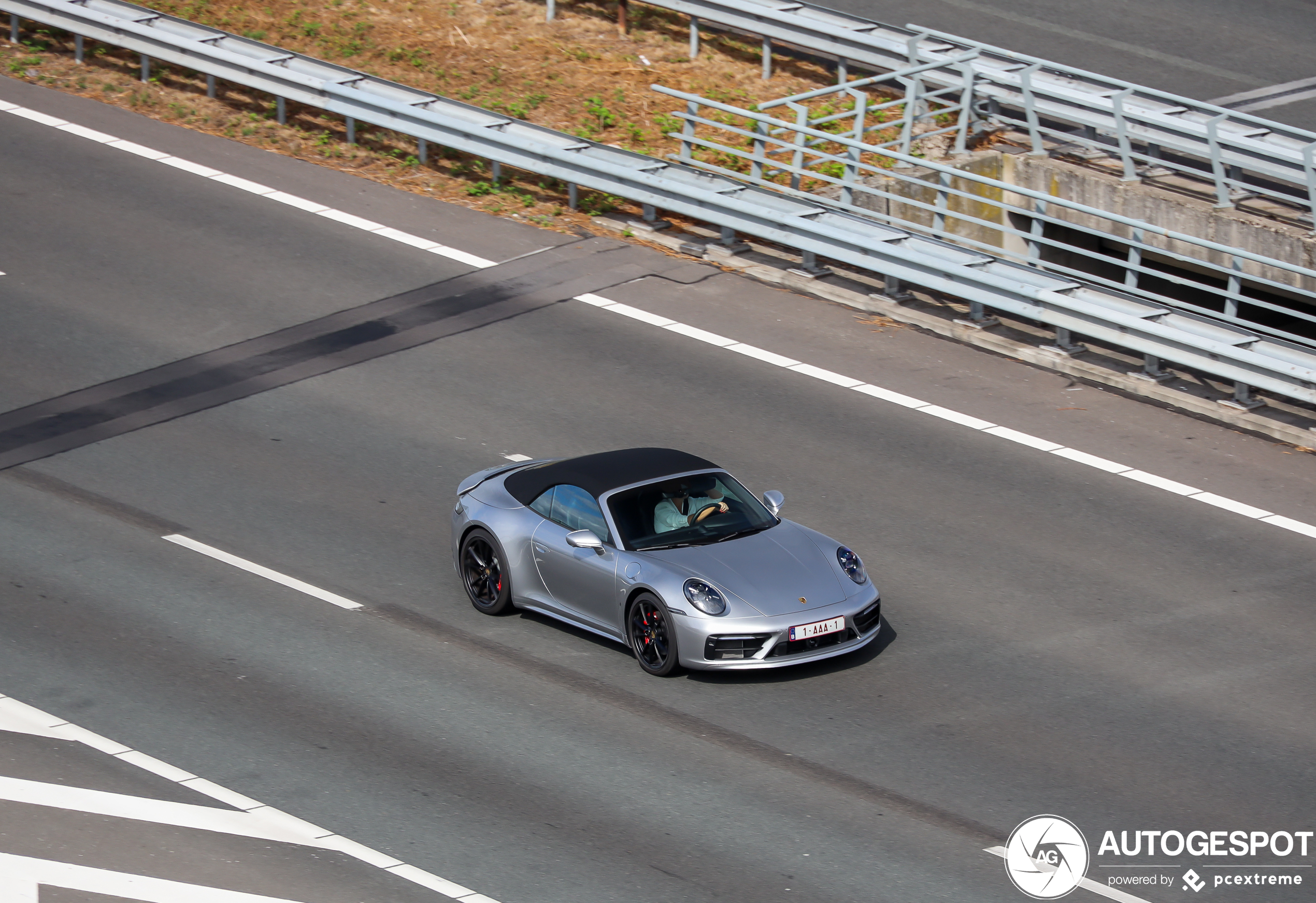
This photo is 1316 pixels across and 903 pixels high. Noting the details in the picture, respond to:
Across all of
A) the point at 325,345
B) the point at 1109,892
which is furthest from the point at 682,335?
the point at 1109,892

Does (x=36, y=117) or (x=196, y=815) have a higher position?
(x=36, y=117)

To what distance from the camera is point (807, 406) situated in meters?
15.3

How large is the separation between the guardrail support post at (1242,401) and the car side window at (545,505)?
6.70m

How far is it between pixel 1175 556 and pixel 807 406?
12.2 ft

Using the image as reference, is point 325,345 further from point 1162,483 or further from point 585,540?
point 1162,483

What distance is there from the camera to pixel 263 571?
12430mm

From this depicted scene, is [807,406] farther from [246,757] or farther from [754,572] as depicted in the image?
[246,757]

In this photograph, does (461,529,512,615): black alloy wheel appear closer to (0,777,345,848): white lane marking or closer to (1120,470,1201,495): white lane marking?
(0,777,345,848): white lane marking

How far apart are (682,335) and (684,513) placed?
5.37 metres

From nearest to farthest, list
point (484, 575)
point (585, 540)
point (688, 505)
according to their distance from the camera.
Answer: point (585, 540) → point (688, 505) → point (484, 575)

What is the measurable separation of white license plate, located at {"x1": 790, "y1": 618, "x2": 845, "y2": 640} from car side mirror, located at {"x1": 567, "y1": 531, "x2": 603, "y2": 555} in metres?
1.43

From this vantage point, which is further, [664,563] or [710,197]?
[710,197]

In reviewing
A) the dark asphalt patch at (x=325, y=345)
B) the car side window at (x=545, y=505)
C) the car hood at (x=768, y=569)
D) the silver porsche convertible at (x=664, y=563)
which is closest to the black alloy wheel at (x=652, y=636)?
the silver porsche convertible at (x=664, y=563)

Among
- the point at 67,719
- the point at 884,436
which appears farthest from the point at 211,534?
the point at 884,436
